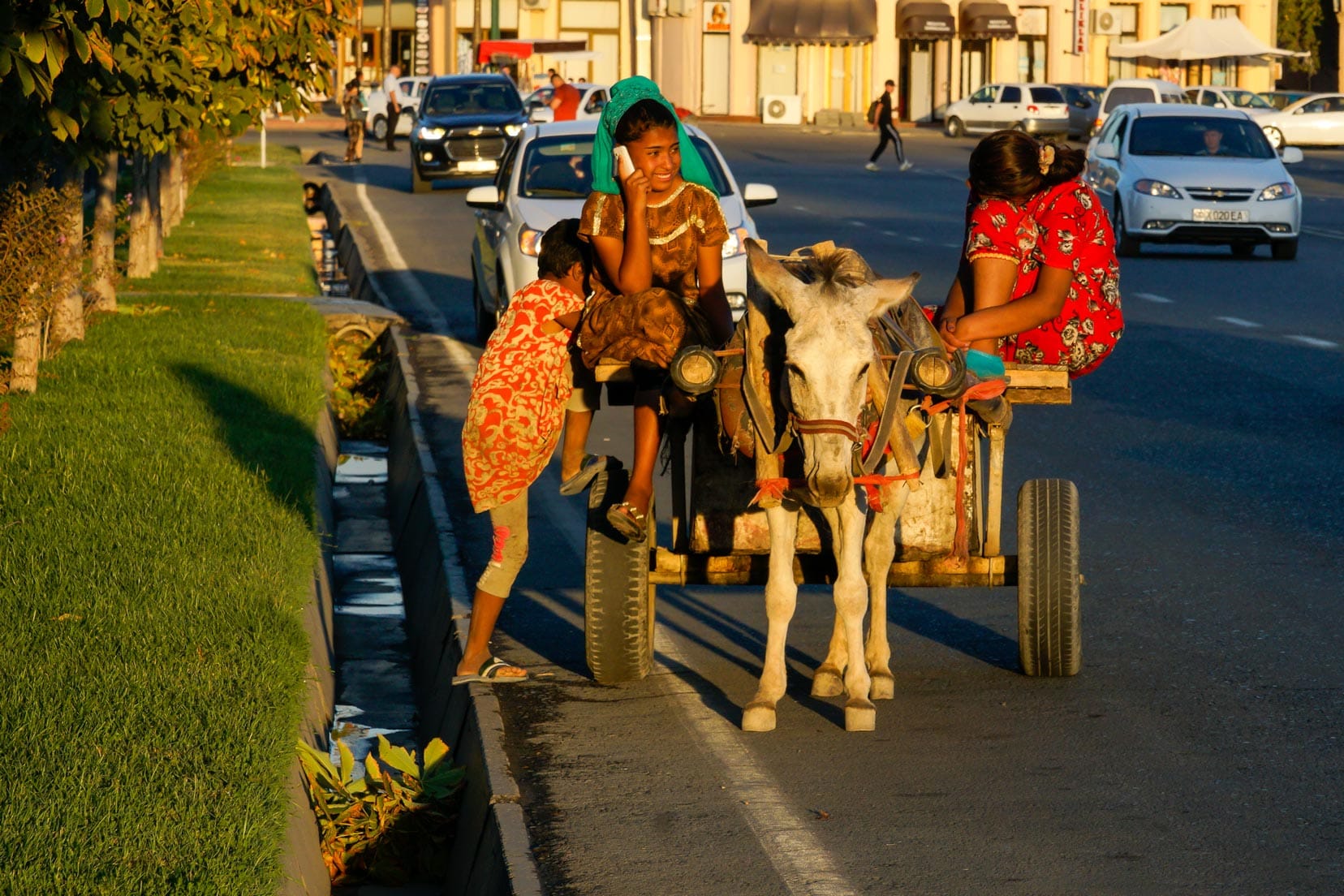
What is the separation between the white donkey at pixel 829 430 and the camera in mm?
5844

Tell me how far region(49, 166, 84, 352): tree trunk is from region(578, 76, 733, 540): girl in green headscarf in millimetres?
6604

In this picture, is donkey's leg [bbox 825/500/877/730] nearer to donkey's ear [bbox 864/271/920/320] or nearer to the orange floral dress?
donkey's ear [bbox 864/271/920/320]

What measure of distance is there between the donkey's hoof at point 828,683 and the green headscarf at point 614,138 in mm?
1752

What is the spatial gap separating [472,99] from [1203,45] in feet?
129

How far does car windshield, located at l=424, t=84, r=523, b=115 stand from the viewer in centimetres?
3981

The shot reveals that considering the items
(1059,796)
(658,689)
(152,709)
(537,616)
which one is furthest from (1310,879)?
(537,616)

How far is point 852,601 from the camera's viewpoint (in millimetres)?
6625

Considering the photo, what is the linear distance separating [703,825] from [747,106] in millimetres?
74632

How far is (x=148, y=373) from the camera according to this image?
13.6 metres

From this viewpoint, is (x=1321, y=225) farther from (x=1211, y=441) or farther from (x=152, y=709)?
(x=152, y=709)

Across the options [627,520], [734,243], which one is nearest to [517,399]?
[627,520]

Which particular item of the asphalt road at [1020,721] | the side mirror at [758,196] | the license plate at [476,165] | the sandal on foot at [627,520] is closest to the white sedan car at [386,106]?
the license plate at [476,165]

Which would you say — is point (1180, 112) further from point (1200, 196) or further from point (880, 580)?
point (880, 580)

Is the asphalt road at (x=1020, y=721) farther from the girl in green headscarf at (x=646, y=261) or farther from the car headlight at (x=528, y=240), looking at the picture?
the car headlight at (x=528, y=240)
